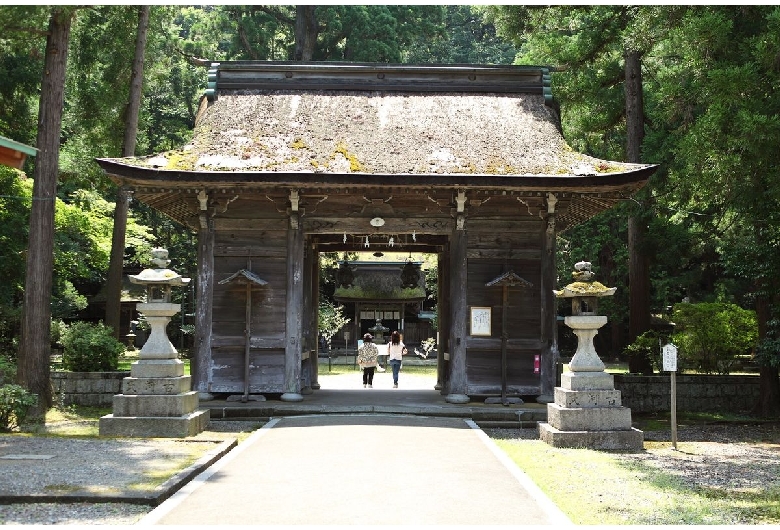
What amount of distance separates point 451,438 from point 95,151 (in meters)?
15.3

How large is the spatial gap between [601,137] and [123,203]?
14486mm

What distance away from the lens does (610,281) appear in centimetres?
3900

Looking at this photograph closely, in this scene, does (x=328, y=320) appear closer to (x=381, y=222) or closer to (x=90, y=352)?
(x=90, y=352)

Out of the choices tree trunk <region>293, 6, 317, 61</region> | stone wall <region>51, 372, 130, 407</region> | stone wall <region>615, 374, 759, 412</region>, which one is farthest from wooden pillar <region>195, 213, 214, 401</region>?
tree trunk <region>293, 6, 317, 61</region>

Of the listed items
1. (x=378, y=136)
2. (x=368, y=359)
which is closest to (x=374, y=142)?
(x=378, y=136)

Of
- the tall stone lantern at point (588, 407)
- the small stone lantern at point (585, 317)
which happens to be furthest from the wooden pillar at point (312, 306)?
the tall stone lantern at point (588, 407)

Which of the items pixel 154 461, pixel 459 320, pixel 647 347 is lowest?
pixel 154 461

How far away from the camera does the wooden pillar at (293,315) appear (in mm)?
15930

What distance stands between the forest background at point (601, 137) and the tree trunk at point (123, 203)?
0.13ft

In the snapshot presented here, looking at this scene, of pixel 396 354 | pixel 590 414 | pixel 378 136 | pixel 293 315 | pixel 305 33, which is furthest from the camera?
pixel 305 33

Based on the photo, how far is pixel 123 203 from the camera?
21547 millimetres

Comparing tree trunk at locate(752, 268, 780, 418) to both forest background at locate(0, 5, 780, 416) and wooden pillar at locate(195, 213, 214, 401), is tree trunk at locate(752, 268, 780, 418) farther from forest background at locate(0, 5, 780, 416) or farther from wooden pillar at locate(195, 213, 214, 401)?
wooden pillar at locate(195, 213, 214, 401)

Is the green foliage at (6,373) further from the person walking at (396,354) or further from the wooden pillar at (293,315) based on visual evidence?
the person walking at (396,354)

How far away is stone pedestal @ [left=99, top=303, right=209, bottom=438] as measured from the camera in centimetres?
1271
